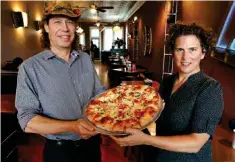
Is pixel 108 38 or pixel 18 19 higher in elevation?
pixel 18 19

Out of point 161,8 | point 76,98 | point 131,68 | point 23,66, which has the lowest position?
point 131,68

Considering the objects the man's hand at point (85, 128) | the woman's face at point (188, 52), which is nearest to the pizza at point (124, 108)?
the man's hand at point (85, 128)

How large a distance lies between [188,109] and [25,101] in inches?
38.3

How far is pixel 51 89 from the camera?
150 cm

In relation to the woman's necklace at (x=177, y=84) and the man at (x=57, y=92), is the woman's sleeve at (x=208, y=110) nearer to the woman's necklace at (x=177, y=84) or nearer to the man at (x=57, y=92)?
the woman's necklace at (x=177, y=84)

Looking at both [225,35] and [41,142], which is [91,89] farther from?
[41,142]

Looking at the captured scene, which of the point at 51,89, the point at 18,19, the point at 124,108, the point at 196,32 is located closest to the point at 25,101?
the point at 51,89

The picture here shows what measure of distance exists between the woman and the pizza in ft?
0.27

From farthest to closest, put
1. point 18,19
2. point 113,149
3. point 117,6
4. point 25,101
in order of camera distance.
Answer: point 117,6
point 18,19
point 113,149
point 25,101

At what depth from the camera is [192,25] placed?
130 cm

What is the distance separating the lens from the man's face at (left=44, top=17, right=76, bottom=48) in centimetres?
155

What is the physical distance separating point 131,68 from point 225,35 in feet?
12.4

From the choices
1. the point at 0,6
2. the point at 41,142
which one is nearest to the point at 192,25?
the point at 41,142

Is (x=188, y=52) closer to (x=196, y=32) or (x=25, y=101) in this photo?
(x=196, y=32)
